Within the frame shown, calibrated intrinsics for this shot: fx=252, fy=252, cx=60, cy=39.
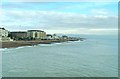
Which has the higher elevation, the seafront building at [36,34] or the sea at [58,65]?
the seafront building at [36,34]

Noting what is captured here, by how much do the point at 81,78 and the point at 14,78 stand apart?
285 cm

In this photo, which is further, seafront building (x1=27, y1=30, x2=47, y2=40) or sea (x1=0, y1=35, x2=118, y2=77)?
seafront building (x1=27, y1=30, x2=47, y2=40)

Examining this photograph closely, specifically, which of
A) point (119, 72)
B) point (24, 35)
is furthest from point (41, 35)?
point (119, 72)

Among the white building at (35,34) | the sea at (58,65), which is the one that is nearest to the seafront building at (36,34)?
the white building at (35,34)

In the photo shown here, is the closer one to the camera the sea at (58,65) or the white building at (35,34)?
the sea at (58,65)

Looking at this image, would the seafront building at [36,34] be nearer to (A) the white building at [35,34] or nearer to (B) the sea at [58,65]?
(A) the white building at [35,34]

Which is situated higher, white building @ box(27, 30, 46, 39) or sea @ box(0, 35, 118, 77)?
white building @ box(27, 30, 46, 39)

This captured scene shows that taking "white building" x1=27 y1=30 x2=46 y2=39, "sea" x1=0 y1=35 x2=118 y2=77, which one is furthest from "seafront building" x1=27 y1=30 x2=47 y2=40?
"sea" x1=0 y1=35 x2=118 y2=77

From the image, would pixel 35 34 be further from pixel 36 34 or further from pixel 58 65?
pixel 58 65

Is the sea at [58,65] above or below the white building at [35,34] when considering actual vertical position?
below

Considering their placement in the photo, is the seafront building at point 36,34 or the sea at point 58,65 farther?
the seafront building at point 36,34

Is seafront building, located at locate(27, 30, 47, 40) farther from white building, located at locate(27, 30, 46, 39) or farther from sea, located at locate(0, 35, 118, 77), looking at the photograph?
sea, located at locate(0, 35, 118, 77)

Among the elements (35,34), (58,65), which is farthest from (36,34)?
(58,65)

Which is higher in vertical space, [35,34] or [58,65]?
[35,34]
